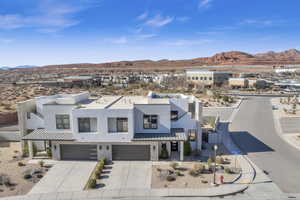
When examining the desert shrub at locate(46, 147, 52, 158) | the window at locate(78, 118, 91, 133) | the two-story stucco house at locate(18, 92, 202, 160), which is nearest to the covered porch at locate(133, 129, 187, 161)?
the two-story stucco house at locate(18, 92, 202, 160)

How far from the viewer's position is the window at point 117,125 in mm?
17455

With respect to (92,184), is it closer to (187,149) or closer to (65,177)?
(65,177)

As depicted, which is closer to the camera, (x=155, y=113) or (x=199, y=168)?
(x=199, y=168)

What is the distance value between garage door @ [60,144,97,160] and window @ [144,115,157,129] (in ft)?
15.6

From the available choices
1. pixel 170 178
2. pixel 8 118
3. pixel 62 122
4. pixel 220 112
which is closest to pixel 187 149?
pixel 170 178

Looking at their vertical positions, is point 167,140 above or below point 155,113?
below

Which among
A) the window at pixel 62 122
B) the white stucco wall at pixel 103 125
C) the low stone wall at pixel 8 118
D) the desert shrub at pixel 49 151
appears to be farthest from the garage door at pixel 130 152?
the low stone wall at pixel 8 118

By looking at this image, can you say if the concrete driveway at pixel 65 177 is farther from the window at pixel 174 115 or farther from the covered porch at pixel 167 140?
the window at pixel 174 115

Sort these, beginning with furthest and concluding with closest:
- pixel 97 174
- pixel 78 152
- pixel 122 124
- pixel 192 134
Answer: pixel 192 134, pixel 78 152, pixel 122 124, pixel 97 174

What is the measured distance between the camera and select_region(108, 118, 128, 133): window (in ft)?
57.3

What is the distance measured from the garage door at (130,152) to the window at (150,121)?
1.80m

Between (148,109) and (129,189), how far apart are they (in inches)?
263

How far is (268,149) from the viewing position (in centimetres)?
2050

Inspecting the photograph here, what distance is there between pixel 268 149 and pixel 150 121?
1189 cm
